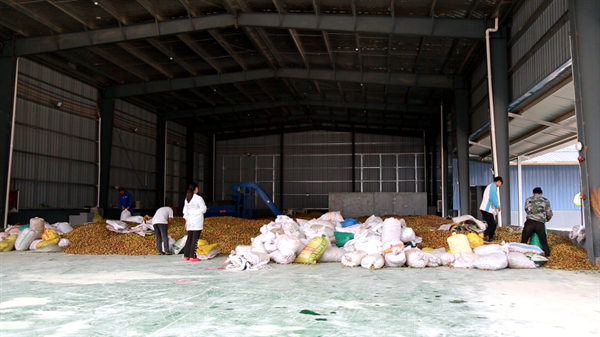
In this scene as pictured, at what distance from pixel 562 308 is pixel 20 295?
632cm

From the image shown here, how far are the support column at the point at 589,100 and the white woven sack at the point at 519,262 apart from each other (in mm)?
1136

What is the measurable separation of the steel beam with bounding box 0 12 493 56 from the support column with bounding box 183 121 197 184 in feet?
53.2

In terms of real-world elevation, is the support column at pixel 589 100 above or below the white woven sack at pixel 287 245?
above

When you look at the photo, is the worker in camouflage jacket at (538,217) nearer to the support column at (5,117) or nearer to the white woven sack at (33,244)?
the white woven sack at (33,244)

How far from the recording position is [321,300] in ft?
18.3

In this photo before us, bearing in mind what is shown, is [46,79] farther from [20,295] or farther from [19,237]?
[20,295]

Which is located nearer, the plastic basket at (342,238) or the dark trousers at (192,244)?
the dark trousers at (192,244)

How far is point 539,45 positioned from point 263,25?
8.82 meters

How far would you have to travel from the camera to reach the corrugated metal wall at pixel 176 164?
31.0 metres

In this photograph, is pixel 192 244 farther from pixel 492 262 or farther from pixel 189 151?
pixel 189 151

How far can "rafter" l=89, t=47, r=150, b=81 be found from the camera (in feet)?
64.7

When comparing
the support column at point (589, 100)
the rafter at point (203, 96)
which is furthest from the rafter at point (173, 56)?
the support column at point (589, 100)

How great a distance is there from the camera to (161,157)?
29.2 m

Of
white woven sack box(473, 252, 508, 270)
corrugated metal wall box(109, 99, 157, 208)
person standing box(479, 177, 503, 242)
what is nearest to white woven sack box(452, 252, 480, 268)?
white woven sack box(473, 252, 508, 270)
